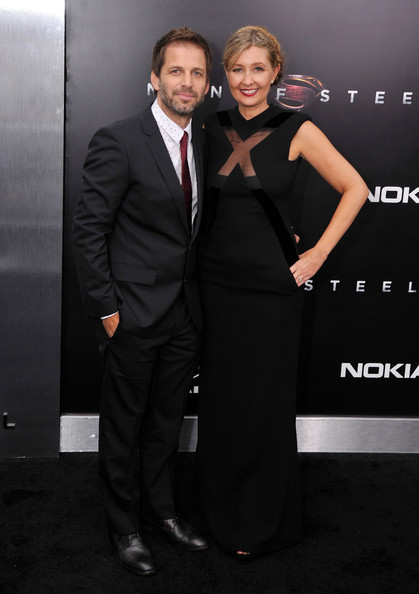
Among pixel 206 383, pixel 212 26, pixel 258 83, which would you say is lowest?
pixel 206 383

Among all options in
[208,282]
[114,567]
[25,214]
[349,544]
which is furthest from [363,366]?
[25,214]

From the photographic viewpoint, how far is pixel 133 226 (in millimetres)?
2170

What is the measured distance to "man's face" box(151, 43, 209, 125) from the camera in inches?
82.9

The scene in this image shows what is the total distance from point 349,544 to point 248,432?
1.93 ft

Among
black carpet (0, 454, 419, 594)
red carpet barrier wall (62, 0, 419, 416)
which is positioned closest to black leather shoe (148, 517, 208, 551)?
black carpet (0, 454, 419, 594)

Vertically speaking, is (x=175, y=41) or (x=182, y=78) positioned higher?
(x=175, y=41)

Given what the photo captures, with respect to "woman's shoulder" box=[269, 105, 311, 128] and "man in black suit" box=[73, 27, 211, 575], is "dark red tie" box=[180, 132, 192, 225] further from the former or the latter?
"woman's shoulder" box=[269, 105, 311, 128]

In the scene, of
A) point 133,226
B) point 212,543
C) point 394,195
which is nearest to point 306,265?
point 133,226

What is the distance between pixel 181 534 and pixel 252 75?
1624mm

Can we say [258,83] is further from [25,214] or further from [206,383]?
[25,214]

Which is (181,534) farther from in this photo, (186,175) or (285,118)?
(285,118)

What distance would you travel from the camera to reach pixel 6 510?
2670 millimetres

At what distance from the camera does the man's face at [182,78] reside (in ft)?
6.91

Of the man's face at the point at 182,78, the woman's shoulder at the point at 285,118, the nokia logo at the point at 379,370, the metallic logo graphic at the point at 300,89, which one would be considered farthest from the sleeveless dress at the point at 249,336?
the nokia logo at the point at 379,370
